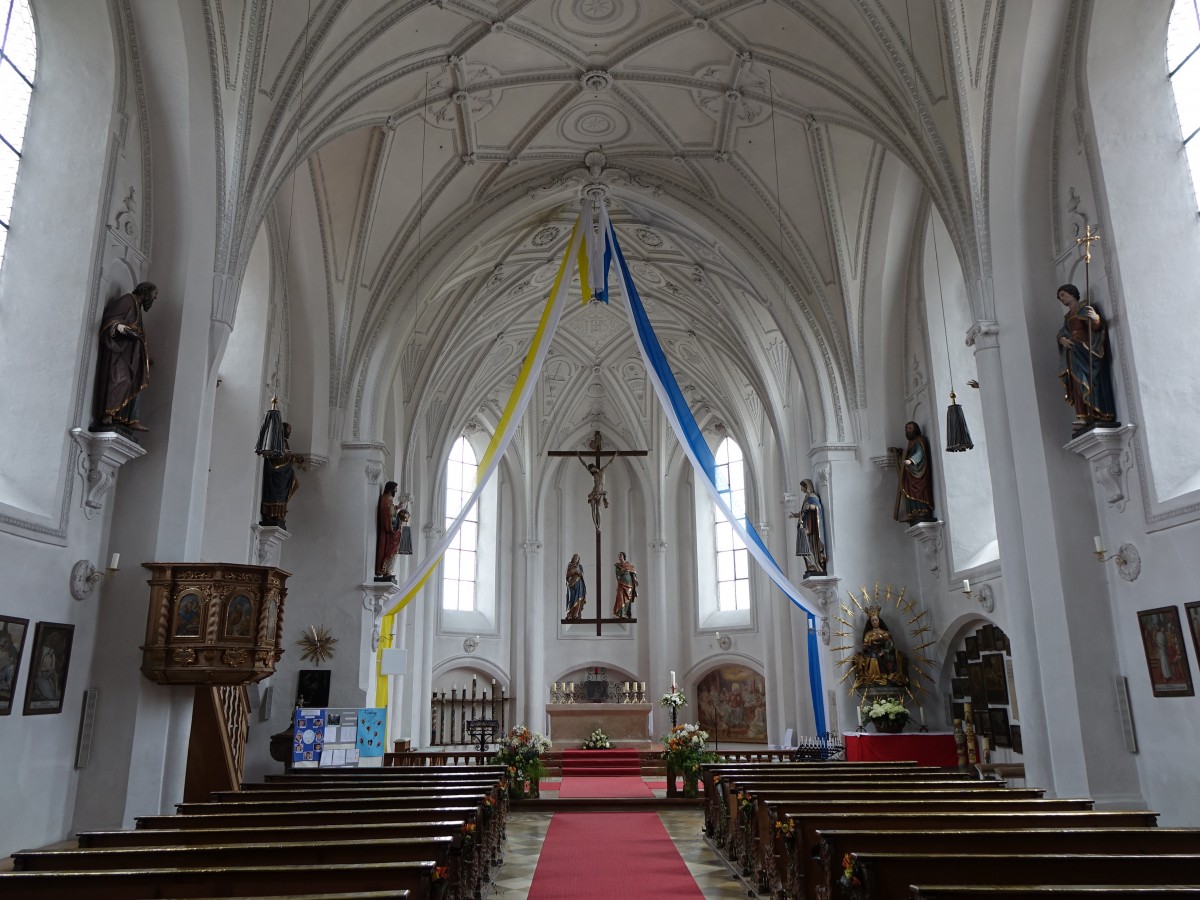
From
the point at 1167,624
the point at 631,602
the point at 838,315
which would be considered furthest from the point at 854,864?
the point at 631,602

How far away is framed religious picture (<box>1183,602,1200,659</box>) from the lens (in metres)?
8.18

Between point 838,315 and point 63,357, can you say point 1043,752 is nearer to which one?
point 838,315

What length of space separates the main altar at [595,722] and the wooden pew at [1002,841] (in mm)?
17515

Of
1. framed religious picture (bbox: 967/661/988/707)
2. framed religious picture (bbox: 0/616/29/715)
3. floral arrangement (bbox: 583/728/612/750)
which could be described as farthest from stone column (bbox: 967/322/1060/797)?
floral arrangement (bbox: 583/728/612/750)

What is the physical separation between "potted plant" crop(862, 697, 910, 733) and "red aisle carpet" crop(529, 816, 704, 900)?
363 centimetres

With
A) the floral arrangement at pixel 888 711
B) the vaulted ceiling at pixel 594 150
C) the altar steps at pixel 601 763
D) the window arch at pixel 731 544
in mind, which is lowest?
the altar steps at pixel 601 763

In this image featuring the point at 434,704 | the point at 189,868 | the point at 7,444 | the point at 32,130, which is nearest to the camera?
the point at 189,868

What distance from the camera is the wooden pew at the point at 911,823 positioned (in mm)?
6430

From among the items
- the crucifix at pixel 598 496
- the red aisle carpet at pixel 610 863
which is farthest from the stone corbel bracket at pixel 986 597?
the crucifix at pixel 598 496

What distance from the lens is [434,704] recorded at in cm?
2602

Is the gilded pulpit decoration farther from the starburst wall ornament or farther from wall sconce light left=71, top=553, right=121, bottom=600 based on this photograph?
the starburst wall ornament

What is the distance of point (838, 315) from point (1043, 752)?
8.65 m

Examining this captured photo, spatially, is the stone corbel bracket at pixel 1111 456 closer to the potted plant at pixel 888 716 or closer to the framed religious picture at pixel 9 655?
the potted plant at pixel 888 716

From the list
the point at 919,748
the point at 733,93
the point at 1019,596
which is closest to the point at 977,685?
the point at 919,748
